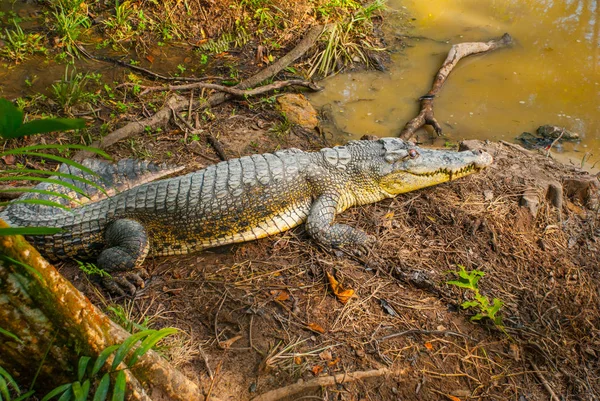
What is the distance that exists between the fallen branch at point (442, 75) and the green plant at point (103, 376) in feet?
13.8

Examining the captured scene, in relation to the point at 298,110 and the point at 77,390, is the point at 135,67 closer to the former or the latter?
the point at 298,110

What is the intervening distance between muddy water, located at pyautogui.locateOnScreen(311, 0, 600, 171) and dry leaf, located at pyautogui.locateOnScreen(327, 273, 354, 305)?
2638 mm

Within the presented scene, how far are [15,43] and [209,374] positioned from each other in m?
5.34

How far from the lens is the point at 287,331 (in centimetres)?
298

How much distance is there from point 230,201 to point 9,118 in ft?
8.64

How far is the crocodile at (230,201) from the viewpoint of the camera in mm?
3478

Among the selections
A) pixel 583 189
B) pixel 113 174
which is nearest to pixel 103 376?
pixel 113 174

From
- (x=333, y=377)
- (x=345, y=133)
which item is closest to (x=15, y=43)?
(x=345, y=133)

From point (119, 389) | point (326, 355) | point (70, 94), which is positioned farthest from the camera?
point (70, 94)

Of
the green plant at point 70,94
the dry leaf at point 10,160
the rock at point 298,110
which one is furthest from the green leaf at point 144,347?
the green plant at point 70,94

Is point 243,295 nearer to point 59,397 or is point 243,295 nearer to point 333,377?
point 333,377

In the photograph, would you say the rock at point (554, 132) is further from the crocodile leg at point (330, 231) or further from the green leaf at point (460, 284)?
the green leaf at point (460, 284)

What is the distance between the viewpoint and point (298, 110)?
555 centimetres

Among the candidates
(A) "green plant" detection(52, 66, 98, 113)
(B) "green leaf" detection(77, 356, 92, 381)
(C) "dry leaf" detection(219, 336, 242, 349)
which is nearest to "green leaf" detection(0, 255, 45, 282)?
(B) "green leaf" detection(77, 356, 92, 381)
